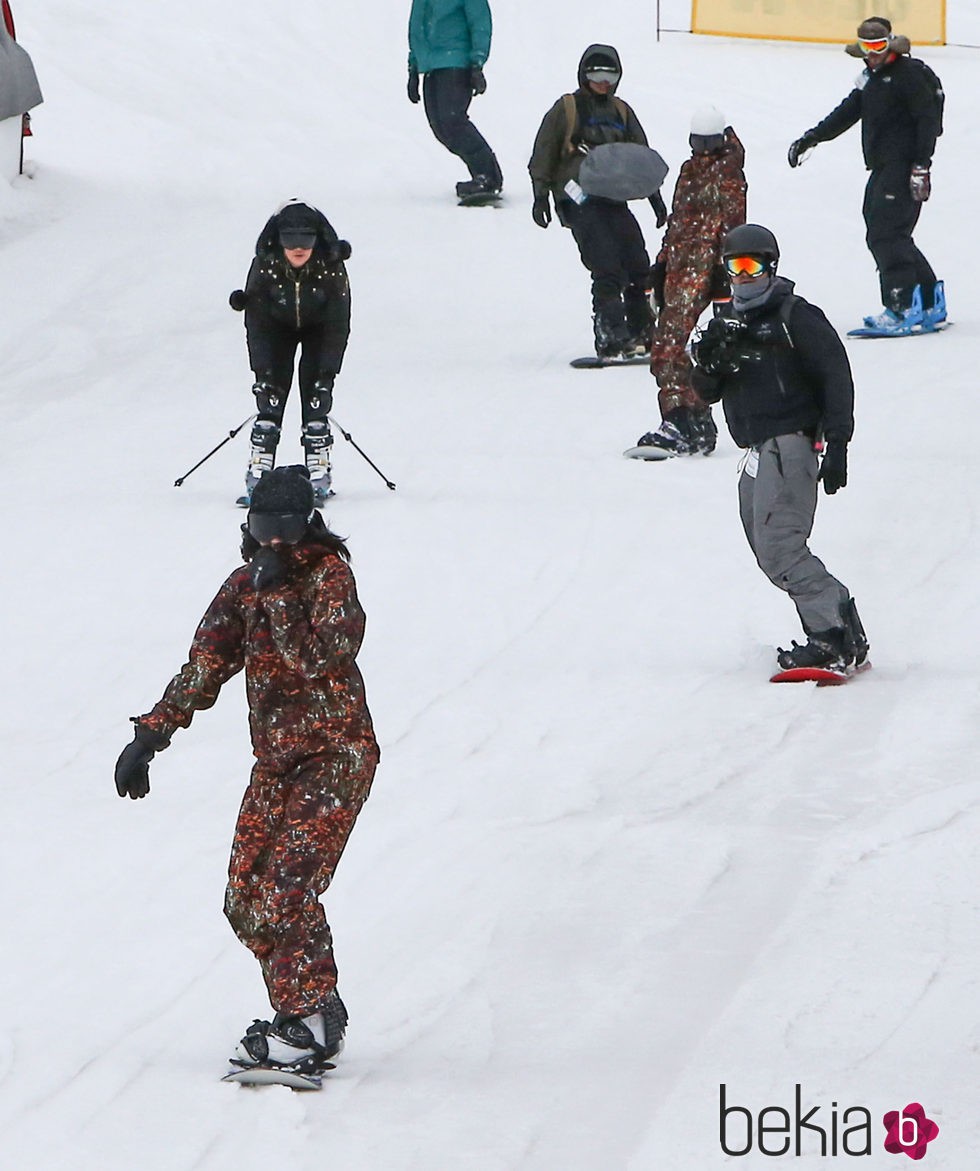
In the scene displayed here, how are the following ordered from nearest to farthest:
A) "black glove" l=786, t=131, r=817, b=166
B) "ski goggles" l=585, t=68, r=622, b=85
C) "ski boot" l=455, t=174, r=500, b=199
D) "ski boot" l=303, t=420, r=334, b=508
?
"ski boot" l=303, t=420, r=334, b=508, "ski goggles" l=585, t=68, r=622, b=85, "black glove" l=786, t=131, r=817, b=166, "ski boot" l=455, t=174, r=500, b=199

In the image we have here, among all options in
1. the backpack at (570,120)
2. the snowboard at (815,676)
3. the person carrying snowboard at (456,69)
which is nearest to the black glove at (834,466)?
the snowboard at (815,676)

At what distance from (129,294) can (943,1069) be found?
37.6ft

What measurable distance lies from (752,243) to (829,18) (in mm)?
17092

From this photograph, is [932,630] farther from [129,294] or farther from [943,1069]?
[129,294]

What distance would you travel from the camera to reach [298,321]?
10.3 metres

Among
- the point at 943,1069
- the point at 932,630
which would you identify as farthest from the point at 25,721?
the point at 943,1069

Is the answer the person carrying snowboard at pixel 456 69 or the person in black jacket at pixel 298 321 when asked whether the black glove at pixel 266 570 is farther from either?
the person carrying snowboard at pixel 456 69

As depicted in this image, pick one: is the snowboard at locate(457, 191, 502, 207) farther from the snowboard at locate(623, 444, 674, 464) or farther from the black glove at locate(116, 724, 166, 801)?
the black glove at locate(116, 724, 166, 801)

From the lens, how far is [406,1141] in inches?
190

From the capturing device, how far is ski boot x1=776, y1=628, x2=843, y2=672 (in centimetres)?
816

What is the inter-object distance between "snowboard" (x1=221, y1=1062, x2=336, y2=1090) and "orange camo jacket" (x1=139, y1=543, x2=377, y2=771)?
2.28 ft

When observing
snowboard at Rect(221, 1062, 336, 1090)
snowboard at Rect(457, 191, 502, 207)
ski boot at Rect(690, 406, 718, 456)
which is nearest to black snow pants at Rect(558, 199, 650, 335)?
ski boot at Rect(690, 406, 718, 456)

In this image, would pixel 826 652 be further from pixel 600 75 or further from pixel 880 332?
pixel 880 332

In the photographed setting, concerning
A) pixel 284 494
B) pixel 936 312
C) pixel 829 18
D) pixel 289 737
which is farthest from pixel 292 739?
pixel 829 18
